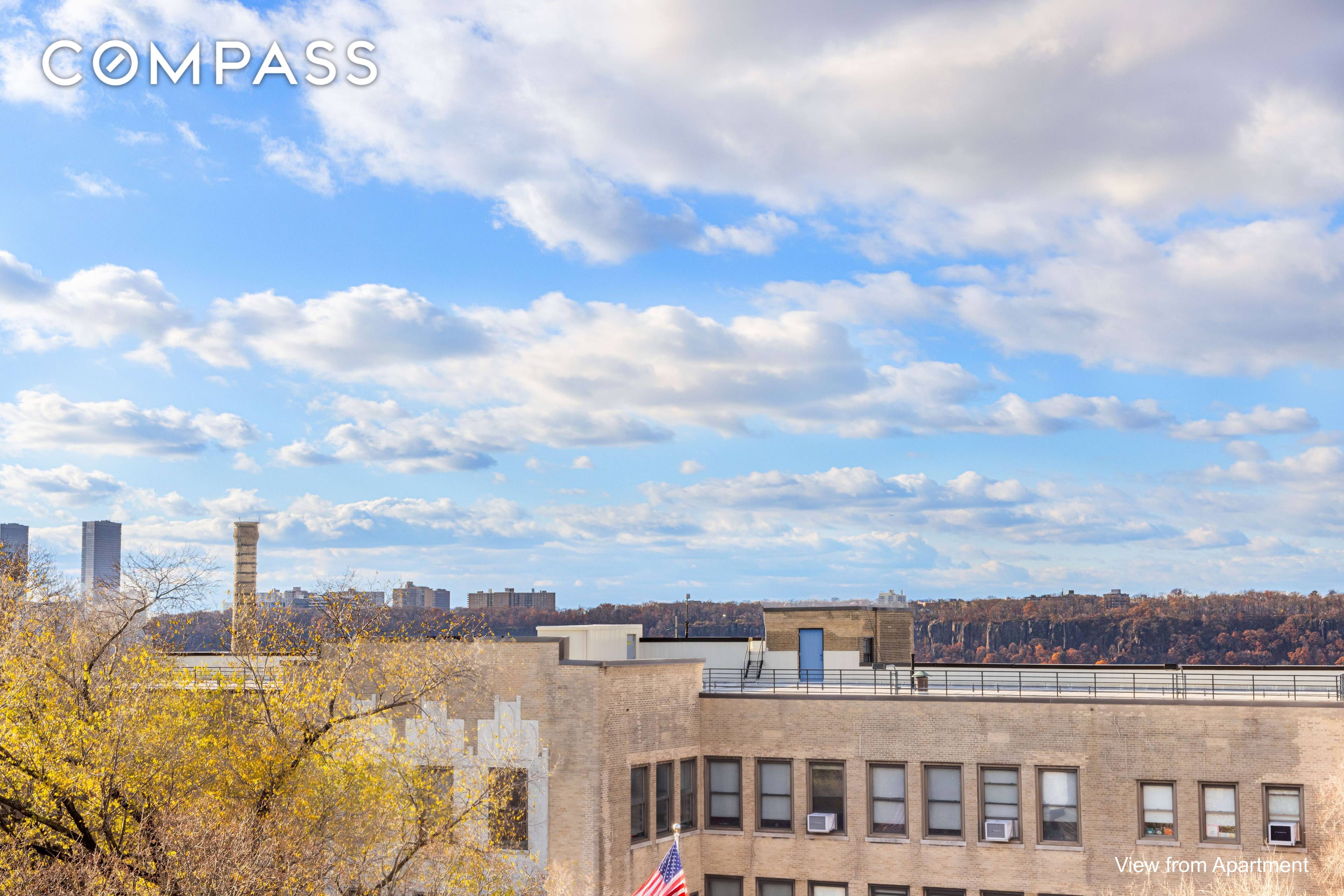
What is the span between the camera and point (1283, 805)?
3544 centimetres

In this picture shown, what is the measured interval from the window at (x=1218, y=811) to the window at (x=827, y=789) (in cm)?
1015

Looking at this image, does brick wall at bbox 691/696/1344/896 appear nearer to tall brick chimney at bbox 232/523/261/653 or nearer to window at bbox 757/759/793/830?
window at bbox 757/759/793/830

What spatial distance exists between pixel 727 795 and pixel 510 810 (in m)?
7.34

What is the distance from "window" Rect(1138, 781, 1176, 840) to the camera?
36250 mm

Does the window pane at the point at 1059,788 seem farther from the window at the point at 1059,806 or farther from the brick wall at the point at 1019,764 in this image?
the brick wall at the point at 1019,764

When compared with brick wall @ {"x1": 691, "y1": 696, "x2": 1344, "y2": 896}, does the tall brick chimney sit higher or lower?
higher

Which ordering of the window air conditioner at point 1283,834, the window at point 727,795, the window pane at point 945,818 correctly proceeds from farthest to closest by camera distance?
the window at point 727,795
the window pane at point 945,818
the window air conditioner at point 1283,834

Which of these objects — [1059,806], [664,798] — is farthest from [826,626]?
[1059,806]

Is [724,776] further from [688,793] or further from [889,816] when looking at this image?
[889,816]

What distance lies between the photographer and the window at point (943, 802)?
125 ft

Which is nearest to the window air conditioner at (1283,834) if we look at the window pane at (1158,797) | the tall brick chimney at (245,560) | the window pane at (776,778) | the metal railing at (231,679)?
the window pane at (1158,797)

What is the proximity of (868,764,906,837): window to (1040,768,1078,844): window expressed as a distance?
4004 millimetres

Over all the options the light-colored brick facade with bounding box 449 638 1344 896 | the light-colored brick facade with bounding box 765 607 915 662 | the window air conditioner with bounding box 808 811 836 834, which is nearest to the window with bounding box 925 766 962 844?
the light-colored brick facade with bounding box 449 638 1344 896

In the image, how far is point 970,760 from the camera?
3794 centimetres
